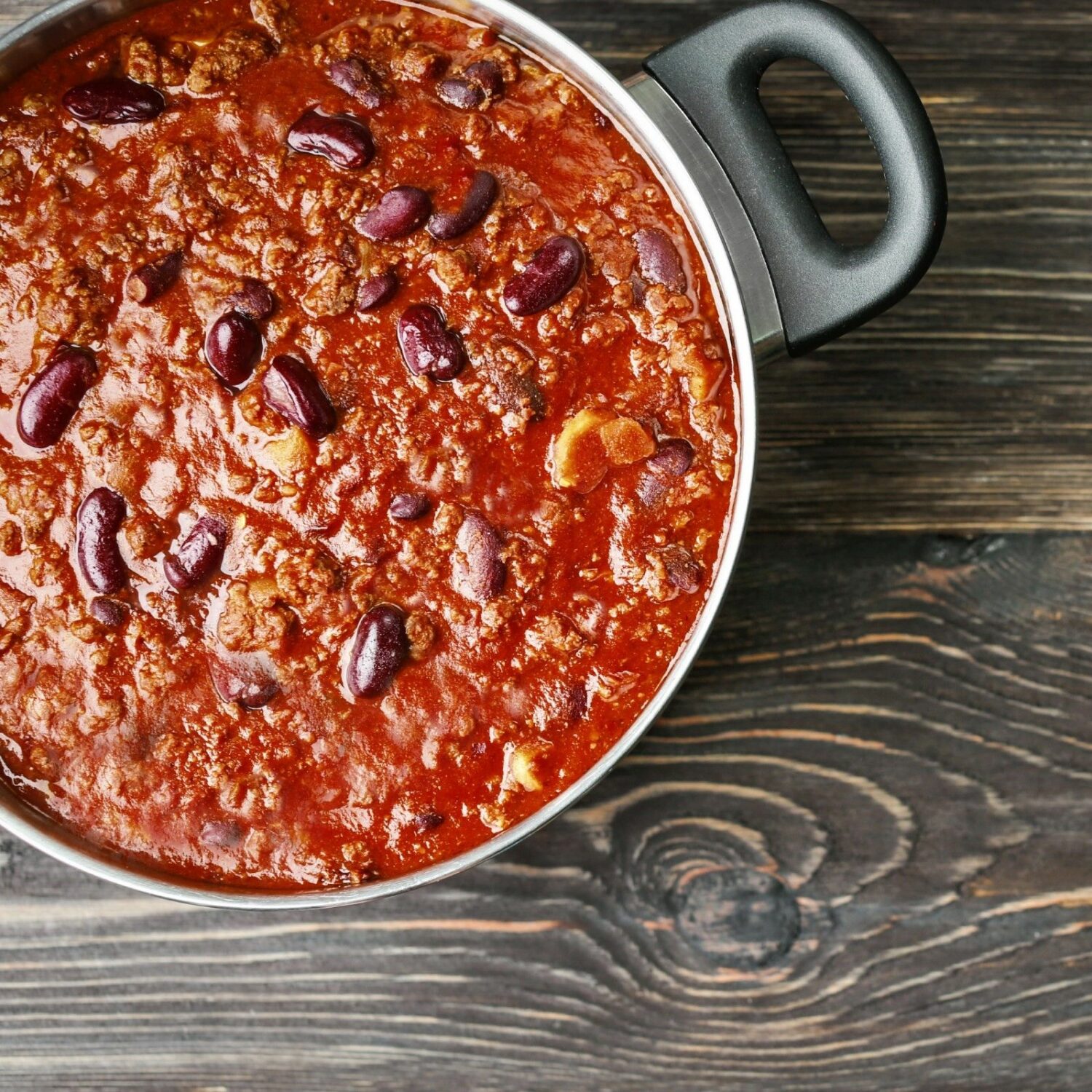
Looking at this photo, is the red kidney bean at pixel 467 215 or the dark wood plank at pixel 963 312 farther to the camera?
the dark wood plank at pixel 963 312

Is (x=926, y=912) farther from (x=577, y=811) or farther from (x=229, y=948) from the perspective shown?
(x=229, y=948)

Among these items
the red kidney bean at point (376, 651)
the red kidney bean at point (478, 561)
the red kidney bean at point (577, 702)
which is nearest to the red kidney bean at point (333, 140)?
the red kidney bean at point (478, 561)

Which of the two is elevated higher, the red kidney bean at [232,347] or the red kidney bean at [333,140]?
the red kidney bean at [333,140]

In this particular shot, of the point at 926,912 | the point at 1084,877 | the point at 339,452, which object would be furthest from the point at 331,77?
the point at 1084,877

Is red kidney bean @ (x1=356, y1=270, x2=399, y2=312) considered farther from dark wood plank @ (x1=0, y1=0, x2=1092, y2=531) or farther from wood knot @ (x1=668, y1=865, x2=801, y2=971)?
wood knot @ (x1=668, y1=865, x2=801, y2=971)

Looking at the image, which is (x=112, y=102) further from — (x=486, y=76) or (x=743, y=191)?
(x=743, y=191)

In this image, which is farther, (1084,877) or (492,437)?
(1084,877)

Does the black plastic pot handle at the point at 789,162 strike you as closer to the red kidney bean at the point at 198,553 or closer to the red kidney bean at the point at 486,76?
the red kidney bean at the point at 486,76
